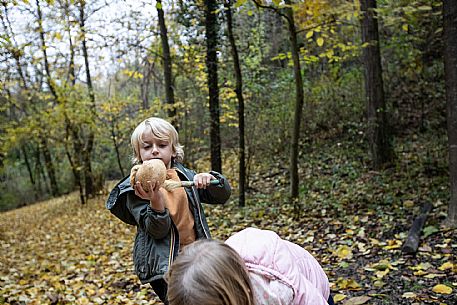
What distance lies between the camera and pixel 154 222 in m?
2.24

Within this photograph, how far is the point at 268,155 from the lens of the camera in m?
11.1

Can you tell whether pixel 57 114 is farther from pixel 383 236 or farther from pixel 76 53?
pixel 383 236

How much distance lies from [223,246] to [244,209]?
21.8 feet

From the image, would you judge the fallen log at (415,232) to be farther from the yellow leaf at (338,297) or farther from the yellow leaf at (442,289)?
the yellow leaf at (338,297)

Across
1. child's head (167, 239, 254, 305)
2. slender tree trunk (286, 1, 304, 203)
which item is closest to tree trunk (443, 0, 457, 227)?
slender tree trunk (286, 1, 304, 203)

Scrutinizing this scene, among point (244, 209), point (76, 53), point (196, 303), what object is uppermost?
point (76, 53)

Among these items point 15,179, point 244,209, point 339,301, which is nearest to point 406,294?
point 339,301

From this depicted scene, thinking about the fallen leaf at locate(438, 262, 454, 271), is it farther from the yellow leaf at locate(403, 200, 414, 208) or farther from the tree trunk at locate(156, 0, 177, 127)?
the tree trunk at locate(156, 0, 177, 127)

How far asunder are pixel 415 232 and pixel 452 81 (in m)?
1.78

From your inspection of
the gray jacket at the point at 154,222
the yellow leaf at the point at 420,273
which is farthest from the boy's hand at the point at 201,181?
the yellow leaf at the point at 420,273

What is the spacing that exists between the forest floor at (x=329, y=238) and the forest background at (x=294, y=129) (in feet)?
0.09

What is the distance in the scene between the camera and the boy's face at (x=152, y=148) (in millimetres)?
2463

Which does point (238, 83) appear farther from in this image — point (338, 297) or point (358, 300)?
point (358, 300)

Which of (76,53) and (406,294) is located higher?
(76,53)
